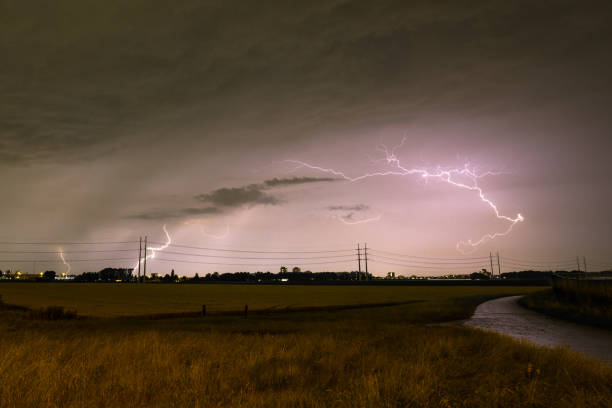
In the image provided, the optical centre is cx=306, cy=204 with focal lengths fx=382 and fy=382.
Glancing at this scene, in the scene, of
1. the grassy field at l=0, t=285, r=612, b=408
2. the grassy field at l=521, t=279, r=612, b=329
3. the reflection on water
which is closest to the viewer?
the grassy field at l=0, t=285, r=612, b=408

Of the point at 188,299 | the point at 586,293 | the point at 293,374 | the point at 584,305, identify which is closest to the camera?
the point at 293,374

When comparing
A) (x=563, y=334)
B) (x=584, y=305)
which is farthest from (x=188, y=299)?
(x=563, y=334)

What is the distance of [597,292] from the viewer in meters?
28.0

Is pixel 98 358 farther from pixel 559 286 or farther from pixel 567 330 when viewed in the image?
pixel 559 286

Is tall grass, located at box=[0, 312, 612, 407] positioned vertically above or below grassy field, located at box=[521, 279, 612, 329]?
above

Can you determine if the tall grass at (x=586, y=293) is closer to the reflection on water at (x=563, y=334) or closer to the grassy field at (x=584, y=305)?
the grassy field at (x=584, y=305)

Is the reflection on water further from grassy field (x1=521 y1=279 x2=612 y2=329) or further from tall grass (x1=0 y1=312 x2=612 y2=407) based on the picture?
tall grass (x1=0 y1=312 x2=612 y2=407)

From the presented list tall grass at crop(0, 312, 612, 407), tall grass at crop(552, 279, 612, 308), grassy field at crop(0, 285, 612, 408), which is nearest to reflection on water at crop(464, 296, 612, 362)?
tall grass at crop(0, 312, 612, 407)

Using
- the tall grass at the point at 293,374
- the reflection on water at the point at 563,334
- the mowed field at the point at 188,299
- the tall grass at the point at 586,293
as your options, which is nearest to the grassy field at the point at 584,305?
the tall grass at the point at 586,293

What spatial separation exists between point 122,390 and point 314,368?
4.65 m

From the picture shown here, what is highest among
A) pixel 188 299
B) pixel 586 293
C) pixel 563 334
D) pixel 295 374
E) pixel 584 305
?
pixel 295 374

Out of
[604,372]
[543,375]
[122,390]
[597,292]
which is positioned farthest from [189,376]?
[597,292]

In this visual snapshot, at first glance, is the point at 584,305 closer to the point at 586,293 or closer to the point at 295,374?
the point at 586,293

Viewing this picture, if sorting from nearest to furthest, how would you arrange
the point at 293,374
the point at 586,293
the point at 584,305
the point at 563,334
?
the point at 293,374, the point at 563,334, the point at 584,305, the point at 586,293
